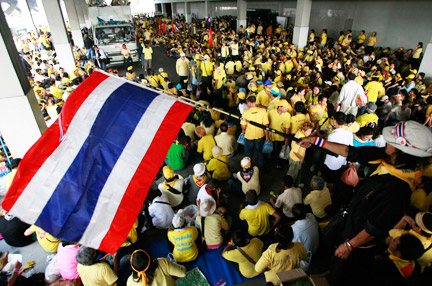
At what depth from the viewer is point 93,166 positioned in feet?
8.84

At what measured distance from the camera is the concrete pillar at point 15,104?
4320 millimetres

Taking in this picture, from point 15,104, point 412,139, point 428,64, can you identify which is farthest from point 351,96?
point 15,104

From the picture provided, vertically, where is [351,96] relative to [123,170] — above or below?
below

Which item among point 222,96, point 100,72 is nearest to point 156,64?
point 222,96

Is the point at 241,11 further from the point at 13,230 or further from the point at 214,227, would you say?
the point at 13,230

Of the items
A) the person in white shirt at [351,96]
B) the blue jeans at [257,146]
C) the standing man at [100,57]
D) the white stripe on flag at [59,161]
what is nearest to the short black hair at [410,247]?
the blue jeans at [257,146]

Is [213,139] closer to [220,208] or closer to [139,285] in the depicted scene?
[220,208]

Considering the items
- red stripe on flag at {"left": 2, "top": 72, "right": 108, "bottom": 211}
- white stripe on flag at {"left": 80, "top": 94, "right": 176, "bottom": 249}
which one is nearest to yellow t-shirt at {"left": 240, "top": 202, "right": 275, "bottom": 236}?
white stripe on flag at {"left": 80, "top": 94, "right": 176, "bottom": 249}

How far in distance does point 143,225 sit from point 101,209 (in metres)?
2.42

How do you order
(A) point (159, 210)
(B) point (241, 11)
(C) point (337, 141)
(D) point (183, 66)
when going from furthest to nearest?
(B) point (241, 11) → (D) point (183, 66) → (C) point (337, 141) → (A) point (159, 210)

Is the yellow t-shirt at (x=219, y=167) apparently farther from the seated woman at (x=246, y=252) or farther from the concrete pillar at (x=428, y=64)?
the concrete pillar at (x=428, y=64)

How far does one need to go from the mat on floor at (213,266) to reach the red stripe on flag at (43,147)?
254 centimetres

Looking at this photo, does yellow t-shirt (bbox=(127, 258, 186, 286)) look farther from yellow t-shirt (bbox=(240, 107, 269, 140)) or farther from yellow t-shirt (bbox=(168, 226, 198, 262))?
yellow t-shirt (bbox=(240, 107, 269, 140))

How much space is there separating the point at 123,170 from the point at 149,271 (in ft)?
4.12
